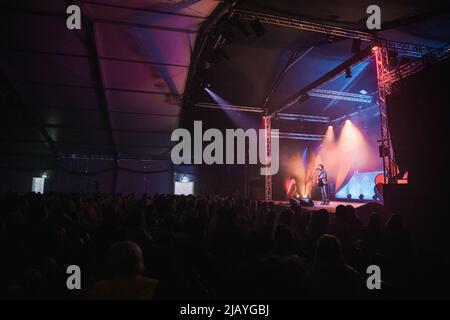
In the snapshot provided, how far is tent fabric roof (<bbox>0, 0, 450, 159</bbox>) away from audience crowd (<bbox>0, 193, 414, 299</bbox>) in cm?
546

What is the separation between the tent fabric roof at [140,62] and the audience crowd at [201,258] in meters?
5.46

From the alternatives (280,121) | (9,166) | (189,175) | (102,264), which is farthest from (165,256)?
(9,166)

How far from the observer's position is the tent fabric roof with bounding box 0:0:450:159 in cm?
741

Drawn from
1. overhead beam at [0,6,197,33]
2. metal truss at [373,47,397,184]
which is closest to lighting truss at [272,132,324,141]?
metal truss at [373,47,397,184]

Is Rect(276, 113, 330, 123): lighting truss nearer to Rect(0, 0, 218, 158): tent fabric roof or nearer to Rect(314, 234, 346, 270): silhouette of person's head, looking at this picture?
Rect(0, 0, 218, 158): tent fabric roof

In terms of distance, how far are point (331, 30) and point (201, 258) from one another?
23.9 ft

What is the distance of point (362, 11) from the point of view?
700 centimetres

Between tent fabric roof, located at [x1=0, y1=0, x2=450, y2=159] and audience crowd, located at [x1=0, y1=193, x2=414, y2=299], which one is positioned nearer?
audience crowd, located at [x1=0, y1=193, x2=414, y2=299]

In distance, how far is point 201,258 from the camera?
9.41 ft

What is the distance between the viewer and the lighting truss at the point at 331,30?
717 centimetres

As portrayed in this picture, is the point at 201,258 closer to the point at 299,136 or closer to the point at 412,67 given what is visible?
the point at 412,67

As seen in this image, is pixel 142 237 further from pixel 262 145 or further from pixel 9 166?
pixel 9 166

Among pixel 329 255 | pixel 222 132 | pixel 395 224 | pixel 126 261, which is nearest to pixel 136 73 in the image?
pixel 222 132

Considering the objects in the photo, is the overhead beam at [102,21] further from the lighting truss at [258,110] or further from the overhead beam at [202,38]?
the lighting truss at [258,110]
